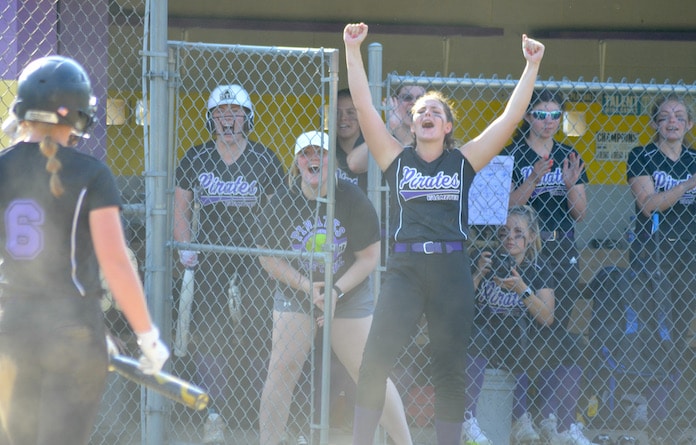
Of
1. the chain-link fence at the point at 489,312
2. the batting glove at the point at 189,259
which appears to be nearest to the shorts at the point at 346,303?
the chain-link fence at the point at 489,312

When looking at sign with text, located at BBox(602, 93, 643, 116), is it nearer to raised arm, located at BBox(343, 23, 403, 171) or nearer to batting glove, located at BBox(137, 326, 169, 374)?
raised arm, located at BBox(343, 23, 403, 171)

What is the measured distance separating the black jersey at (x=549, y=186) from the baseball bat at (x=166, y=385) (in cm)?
323

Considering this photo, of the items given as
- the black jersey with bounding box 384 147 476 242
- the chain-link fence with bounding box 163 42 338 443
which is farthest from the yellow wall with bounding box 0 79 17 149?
the black jersey with bounding box 384 147 476 242

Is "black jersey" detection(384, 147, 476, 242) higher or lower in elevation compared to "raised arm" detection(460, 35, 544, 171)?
lower

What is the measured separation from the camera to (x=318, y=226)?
5.39 meters

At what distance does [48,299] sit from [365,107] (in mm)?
2164

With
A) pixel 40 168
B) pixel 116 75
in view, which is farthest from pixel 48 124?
pixel 116 75

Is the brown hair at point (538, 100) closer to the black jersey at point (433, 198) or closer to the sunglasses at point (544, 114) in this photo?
the sunglasses at point (544, 114)

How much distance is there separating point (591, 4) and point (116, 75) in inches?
180

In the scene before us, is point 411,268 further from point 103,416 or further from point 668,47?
point 668,47

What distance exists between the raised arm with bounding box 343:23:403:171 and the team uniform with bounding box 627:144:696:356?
1820 millimetres

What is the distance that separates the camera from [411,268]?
4.75 m

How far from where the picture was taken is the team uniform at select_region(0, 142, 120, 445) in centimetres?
318

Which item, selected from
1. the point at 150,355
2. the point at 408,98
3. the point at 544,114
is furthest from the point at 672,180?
the point at 150,355
